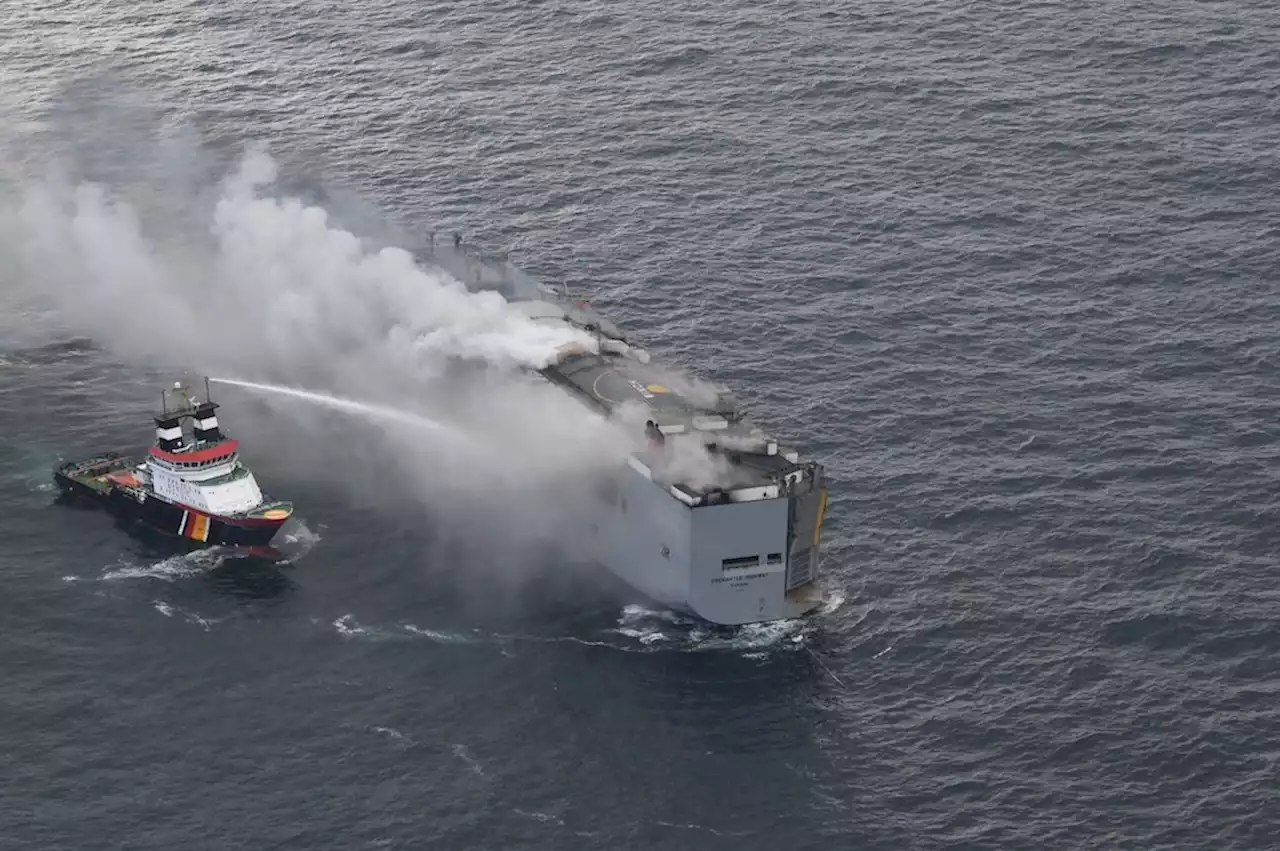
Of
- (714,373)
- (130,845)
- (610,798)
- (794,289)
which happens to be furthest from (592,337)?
(130,845)

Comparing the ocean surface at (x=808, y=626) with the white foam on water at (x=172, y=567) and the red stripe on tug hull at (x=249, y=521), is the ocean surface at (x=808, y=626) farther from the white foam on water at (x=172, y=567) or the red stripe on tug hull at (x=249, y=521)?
the red stripe on tug hull at (x=249, y=521)

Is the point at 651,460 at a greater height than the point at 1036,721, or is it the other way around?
the point at 651,460

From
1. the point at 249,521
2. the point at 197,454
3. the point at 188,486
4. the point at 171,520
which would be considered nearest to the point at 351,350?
the point at 197,454

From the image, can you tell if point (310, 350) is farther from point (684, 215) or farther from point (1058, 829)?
point (1058, 829)

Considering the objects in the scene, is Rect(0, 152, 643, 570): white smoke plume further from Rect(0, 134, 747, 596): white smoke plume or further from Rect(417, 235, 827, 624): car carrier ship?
Rect(417, 235, 827, 624): car carrier ship

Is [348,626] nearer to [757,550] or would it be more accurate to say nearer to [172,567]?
[172,567]

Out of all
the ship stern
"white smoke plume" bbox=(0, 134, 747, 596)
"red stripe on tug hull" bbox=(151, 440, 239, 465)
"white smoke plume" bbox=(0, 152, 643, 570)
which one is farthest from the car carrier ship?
"red stripe on tug hull" bbox=(151, 440, 239, 465)
